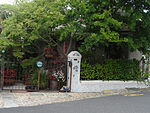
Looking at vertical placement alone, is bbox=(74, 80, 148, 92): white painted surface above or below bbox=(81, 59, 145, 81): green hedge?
below

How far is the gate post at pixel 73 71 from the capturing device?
9.54 metres

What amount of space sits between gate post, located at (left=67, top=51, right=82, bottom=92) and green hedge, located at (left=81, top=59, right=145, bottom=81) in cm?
43

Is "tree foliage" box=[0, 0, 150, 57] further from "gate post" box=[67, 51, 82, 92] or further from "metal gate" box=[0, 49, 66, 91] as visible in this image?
"metal gate" box=[0, 49, 66, 91]

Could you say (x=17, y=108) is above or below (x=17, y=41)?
below

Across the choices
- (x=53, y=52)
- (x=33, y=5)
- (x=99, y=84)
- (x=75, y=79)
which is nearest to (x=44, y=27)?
(x=33, y=5)

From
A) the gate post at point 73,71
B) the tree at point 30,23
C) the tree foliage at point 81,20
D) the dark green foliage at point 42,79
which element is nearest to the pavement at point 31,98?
the gate post at point 73,71

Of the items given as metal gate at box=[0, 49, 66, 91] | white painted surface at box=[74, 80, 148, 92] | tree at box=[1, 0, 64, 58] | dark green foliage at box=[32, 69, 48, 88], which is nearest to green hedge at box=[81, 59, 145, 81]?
white painted surface at box=[74, 80, 148, 92]

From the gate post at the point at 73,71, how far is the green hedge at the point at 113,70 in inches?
17.1

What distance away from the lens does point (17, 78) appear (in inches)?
428

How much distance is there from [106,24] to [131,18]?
169 cm

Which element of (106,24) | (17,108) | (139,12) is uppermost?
(139,12)

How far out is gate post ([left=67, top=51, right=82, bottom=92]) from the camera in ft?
31.3

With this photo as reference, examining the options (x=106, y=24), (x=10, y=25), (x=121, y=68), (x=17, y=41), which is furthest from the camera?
(x=121, y=68)

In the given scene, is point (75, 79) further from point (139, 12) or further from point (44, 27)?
point (139, 12)
